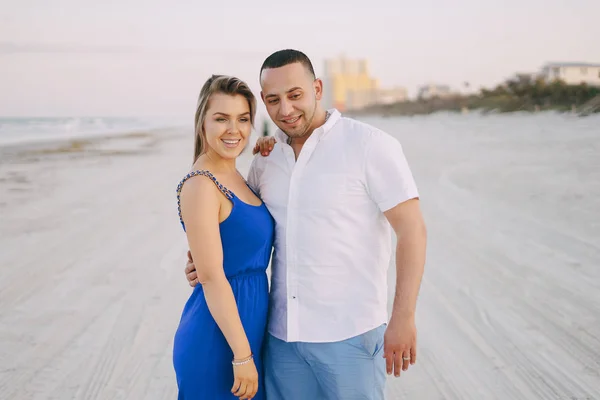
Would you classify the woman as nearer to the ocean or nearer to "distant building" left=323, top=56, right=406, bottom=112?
the ocean

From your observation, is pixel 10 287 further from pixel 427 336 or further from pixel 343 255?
pixel 343 255

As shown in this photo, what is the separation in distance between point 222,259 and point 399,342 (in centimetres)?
78

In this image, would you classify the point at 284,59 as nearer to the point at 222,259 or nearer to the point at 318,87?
the point at 318,87

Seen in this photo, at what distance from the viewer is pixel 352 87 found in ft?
302

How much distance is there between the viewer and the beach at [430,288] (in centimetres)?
334

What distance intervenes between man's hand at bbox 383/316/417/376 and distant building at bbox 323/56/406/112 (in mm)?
77405

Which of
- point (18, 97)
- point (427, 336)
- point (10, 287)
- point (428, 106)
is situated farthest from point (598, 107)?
point (18, 97)

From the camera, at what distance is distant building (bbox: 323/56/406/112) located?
85.0 metres

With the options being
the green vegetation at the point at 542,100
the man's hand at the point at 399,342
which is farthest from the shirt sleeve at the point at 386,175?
the green vegetation at the point at 542,100

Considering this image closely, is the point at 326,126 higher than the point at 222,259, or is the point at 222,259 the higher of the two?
the point at 326,126

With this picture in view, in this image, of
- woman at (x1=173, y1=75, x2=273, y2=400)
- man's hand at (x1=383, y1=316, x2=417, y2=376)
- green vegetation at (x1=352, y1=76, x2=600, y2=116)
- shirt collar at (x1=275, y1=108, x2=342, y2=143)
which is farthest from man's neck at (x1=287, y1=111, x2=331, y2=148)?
green vegetation at (x1=352, y1=76, x2=600, y2=116)

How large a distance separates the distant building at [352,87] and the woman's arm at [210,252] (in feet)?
254

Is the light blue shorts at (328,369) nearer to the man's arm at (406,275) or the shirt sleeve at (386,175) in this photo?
the man's arm at (406,275)

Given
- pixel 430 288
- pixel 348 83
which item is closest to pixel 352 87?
pixel 348 83
